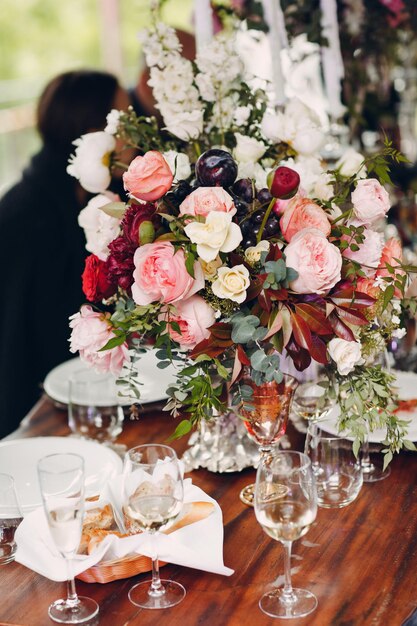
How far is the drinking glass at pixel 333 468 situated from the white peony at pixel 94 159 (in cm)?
60

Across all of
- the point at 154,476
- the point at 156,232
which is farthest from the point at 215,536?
the point at 156,232

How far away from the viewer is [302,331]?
1.24 metres

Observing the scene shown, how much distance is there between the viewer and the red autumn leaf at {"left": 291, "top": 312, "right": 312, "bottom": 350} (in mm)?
1242

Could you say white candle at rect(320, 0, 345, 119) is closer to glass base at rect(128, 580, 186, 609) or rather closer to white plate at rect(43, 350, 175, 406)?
white plate at rect(43, 350, 175, 406)

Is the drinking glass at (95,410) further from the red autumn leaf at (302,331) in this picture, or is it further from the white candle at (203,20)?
the white candle at (203,20)

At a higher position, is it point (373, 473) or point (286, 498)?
point (286, 498)

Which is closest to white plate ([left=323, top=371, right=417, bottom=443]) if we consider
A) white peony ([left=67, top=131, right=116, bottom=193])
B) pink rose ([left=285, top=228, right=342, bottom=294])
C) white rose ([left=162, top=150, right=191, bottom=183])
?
pink rose ([left=285, top=228, right=342, bottom=294])

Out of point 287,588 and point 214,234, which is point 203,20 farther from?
point 287,588

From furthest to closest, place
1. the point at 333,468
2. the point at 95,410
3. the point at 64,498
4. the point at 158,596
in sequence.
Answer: the point at 95,410, the point at 333,468, the point at 158,596, the point at 64,498

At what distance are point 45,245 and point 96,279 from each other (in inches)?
56.2

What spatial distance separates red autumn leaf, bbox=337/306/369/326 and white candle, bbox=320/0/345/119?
1.10 meters

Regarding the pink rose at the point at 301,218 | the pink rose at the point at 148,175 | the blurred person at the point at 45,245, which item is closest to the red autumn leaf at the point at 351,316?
the pink rose at the point at 301,218

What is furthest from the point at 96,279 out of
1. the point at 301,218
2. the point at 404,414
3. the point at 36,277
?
the point at 36,277

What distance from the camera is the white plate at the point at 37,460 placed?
1471 millimetres
